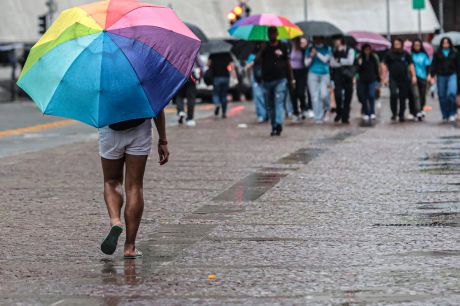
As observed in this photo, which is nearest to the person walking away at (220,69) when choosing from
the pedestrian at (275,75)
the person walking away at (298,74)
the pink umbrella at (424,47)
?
the person walking away at (298,74)

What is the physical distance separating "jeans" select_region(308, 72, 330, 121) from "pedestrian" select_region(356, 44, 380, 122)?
0.72m

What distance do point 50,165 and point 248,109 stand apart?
18432mm

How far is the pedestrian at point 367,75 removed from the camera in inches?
1045

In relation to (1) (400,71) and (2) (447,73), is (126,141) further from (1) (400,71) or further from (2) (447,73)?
(1) (400,71)

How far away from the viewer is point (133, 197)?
29.4ft

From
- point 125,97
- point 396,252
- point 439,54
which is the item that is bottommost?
point 439,54

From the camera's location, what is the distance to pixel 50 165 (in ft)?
55.1

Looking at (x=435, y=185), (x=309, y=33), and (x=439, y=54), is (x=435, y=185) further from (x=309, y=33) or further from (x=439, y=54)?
(x=309, y=33)

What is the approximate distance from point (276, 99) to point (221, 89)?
772cm

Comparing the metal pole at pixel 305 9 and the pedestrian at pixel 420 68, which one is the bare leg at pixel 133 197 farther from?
the metal pole at pixel 305 9

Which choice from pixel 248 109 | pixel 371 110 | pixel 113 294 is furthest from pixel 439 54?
pixel 113 294

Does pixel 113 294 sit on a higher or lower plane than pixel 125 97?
lower

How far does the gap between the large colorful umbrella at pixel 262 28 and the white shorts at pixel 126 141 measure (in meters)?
16.3

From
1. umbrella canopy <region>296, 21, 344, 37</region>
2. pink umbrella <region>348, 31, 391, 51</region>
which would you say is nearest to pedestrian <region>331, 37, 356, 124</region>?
umbrella canopy <region>296, 21, 344, 37</region>
